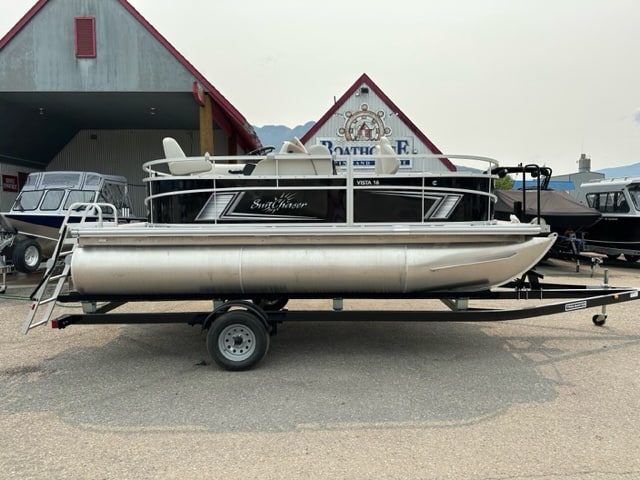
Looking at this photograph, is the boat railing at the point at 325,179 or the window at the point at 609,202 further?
the window at the point at 609,202

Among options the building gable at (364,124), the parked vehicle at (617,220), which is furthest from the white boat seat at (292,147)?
the parked vehicle at (617,220)

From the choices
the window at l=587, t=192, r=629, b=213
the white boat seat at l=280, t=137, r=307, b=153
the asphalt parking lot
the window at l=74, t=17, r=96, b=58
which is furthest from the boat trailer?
the window at l=587, t=192, r=629, b=213

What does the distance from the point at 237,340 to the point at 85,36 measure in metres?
9.84

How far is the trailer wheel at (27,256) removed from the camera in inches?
344

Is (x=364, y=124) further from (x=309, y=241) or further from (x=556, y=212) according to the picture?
(x=309, y=241)

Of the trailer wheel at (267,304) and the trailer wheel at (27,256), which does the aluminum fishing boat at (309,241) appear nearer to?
the trailer wheel at (267,304)

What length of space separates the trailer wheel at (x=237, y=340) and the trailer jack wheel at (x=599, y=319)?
4.22 meters

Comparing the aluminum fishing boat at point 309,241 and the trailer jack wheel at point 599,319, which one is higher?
the aluminum fishing boat at point 309,241

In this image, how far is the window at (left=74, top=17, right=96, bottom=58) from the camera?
10.4 m

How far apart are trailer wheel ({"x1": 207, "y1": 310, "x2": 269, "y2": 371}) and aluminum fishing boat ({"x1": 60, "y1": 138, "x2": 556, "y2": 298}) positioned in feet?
0.84

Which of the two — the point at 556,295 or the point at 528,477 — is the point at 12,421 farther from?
the point at 556,295

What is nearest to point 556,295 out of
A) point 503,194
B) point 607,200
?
point 503,194

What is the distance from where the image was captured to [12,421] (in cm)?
328

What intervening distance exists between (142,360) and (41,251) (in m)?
6.35
